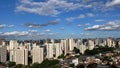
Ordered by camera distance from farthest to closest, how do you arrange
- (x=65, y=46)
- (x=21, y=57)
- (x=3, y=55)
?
(x=65, y=46) → (x=3, y=55) → (x=21, y=57)

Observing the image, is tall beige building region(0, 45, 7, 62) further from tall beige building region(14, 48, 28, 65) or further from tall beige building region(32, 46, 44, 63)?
tall beige building region(32, 46, 44, 63)

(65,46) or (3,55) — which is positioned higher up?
(65,46)

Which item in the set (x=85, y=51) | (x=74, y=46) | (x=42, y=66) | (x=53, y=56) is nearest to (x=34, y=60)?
(x=42, y=66)

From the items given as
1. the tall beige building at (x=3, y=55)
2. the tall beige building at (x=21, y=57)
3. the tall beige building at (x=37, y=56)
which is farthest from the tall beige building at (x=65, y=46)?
the tall beige building at (x=3, y=55)

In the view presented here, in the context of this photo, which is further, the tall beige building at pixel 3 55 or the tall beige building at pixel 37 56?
the tall beige building at pixel 3 55

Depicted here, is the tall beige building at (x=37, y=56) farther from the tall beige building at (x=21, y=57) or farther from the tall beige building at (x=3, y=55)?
the tall beige building at (x=3, y=55)

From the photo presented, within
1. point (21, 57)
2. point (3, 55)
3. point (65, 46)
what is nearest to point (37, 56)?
point (21, 57)

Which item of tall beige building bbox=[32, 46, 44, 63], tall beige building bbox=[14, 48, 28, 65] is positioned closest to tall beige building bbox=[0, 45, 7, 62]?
tall beige building bbox=[14, 48, 28, 65]

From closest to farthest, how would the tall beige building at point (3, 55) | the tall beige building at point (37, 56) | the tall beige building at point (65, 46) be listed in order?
the tall beige building at point (37, 56), the tall beige building at point (3, 55), the tall beige building at point (65, 46)

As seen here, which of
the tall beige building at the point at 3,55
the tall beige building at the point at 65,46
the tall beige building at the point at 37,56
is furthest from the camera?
the tall beige building at the point at 65,46

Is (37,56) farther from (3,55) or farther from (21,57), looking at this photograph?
(3,55)

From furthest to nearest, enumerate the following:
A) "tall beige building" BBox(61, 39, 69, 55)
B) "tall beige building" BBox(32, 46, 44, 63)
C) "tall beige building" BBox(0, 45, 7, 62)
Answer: "tall beige building" BBox(61, 39, 69, 55)
"tall beige building" BBox(0, 45, 7, 62)
"tall beige building" BBox(32, 46, 44, 63)

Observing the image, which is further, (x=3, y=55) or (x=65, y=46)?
(x=65, y=46)
